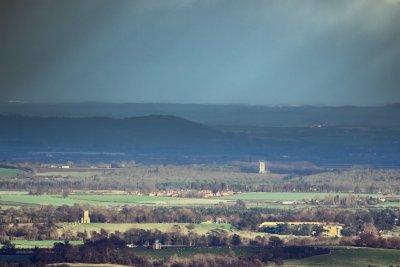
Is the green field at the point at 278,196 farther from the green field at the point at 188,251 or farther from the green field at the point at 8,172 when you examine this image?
the green field at the point at 188,251

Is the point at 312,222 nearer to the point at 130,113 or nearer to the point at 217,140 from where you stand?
the point at 217,140

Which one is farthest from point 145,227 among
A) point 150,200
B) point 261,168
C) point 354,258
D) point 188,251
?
point 261,168

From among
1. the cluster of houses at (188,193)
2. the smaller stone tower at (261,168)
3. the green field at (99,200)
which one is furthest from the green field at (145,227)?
the smaller stone tower at (261,168)

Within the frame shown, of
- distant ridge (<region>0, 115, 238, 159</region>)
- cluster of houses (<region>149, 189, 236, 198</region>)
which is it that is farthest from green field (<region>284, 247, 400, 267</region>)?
distant ridge (<region>0, 115, 238, 159</region>)

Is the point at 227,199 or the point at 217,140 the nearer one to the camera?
the point at 227,199

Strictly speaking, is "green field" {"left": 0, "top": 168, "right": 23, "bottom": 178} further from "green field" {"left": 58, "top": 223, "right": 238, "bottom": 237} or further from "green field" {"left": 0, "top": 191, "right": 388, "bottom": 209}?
"green field" {"left": 58, "top": 223, "right": 238, "bottom": 237}

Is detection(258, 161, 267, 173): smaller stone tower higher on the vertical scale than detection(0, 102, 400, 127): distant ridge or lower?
lower

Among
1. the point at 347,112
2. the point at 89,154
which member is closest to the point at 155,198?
the point at 89,154

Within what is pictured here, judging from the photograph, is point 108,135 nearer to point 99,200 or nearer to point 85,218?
point 99,200
